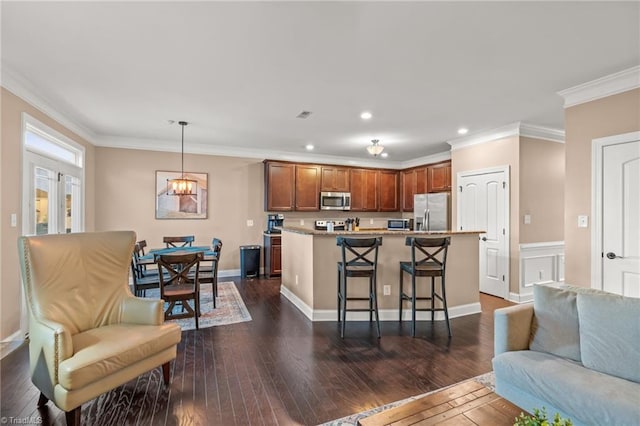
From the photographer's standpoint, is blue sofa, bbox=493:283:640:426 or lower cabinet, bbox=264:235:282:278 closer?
blue sofa, bbox=493:283:640:426

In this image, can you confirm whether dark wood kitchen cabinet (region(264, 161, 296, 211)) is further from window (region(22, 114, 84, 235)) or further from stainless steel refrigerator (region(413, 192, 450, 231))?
window (region(22, 114, 84, 235))

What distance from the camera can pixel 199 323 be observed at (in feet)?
12.0

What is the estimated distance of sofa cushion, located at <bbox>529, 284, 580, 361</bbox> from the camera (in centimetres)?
194

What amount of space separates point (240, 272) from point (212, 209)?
1.41 m

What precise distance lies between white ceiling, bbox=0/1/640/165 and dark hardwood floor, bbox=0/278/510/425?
2.69 metres

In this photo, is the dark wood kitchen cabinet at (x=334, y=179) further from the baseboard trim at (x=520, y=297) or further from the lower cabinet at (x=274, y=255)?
the baseboard trim at (x=520, y=297)

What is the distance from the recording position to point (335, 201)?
22.6 ft

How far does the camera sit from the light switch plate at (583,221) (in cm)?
335

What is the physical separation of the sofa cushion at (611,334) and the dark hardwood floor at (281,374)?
0.97 meters

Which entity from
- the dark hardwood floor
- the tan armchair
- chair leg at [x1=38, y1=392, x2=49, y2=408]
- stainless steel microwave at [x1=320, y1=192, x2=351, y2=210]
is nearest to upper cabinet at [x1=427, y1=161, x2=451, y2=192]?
stainless steel microwave at [x1=320, y1=192, x2=351, y2=210]

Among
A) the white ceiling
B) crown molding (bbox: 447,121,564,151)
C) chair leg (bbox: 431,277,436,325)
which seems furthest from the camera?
crown molding (bbox: 447,121,564,151)

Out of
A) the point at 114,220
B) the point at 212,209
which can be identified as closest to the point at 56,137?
the point at 114,220

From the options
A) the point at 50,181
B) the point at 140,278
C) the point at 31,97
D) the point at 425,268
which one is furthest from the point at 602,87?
the point at 50,181

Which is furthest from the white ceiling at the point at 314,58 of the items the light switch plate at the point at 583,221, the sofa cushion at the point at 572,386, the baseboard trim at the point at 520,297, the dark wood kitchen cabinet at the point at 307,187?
the baseboard trim at the point at 520,297
